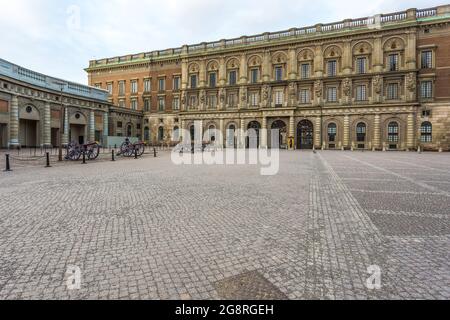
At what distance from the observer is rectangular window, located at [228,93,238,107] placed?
4466cm

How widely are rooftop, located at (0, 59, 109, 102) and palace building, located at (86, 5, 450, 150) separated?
7844 millimetres

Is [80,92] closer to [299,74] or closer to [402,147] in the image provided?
[299,74]

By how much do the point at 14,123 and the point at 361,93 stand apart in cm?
4184

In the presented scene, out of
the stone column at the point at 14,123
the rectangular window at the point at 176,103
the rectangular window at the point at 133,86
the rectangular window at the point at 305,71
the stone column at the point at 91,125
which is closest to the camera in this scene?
the stone column at the point at 14,123

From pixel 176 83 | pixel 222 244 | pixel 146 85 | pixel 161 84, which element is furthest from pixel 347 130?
pixel 222 244

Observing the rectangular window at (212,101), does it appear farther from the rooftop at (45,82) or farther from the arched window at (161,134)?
the rooftop at (45,82)

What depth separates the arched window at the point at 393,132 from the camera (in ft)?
117

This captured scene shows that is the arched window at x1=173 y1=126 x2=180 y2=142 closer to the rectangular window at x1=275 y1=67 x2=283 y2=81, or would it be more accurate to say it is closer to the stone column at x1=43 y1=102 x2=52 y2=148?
the rectangular window at x1=275 y1=67 x2=283 y2=81

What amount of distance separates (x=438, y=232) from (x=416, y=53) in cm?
4048

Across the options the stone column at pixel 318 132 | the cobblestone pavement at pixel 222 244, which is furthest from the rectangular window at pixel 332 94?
the cobblestone pavement at pixel 222 244

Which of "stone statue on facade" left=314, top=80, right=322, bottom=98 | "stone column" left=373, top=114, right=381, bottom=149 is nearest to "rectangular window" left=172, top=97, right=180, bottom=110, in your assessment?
"stone statue on facade" left=314, top=80, right=322, bottom=98

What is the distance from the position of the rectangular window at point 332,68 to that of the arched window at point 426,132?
13808 millimetres

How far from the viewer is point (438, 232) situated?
14.7 ft

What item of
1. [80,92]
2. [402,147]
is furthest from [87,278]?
[402,147]
